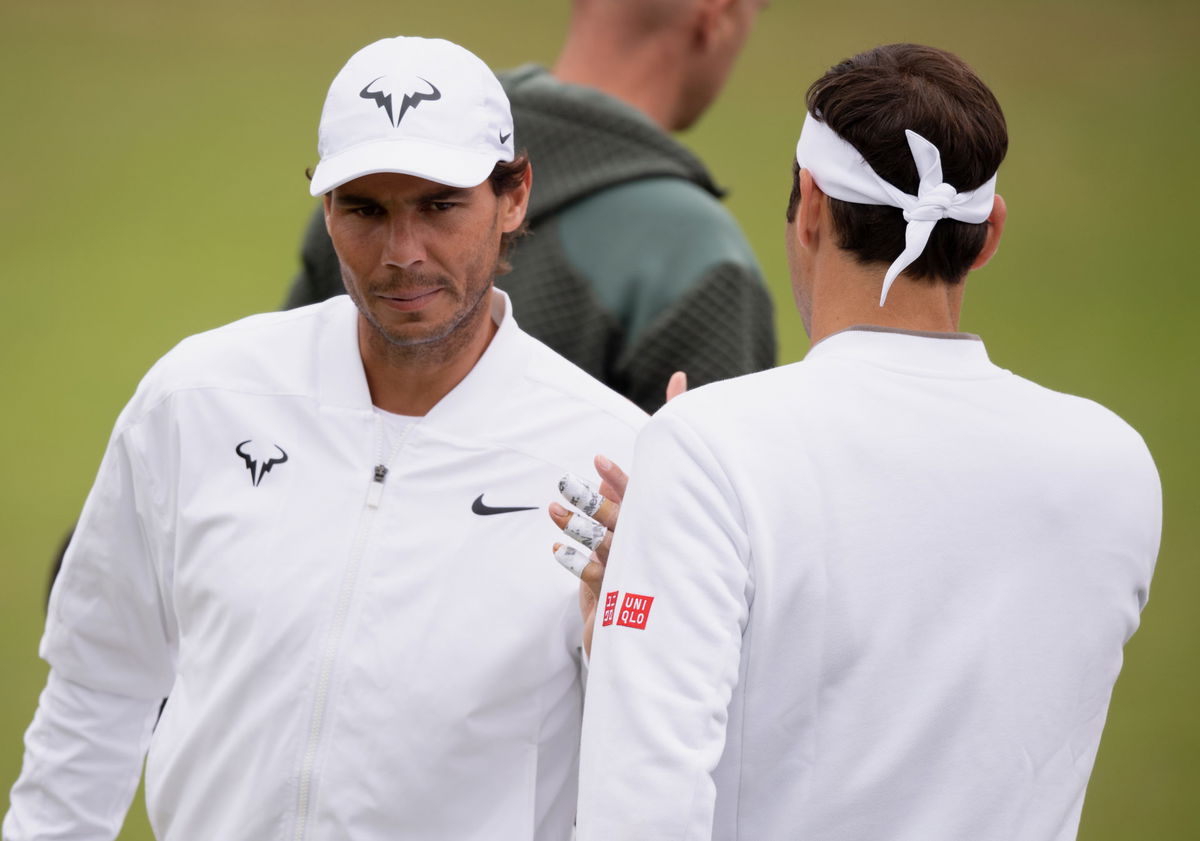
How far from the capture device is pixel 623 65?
11.7 feet

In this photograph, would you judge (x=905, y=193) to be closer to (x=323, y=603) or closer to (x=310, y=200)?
(x=323, y=603)

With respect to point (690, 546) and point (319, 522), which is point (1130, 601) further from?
point (319, 522)

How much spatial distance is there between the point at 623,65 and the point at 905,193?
1754mm

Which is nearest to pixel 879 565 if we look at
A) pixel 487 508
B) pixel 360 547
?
pixel 487 508

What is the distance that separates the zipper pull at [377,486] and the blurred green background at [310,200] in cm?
384

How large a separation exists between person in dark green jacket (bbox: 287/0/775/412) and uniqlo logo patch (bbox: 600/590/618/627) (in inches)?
47.1

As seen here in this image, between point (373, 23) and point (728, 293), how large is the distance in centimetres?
913

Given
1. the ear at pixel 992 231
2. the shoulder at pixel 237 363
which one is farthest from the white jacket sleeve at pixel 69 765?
the ear at pixel 992 231

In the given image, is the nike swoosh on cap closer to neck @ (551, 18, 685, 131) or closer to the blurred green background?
neck @ (551, 18, 685, 131)

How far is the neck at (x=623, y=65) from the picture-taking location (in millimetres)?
3551

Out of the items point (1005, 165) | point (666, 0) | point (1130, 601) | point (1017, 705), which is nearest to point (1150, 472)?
point (1130, 601)

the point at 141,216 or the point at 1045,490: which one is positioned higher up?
the point at 141,216

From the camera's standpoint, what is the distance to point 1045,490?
73.4 inches

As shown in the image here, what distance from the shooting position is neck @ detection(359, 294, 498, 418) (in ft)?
7.91
